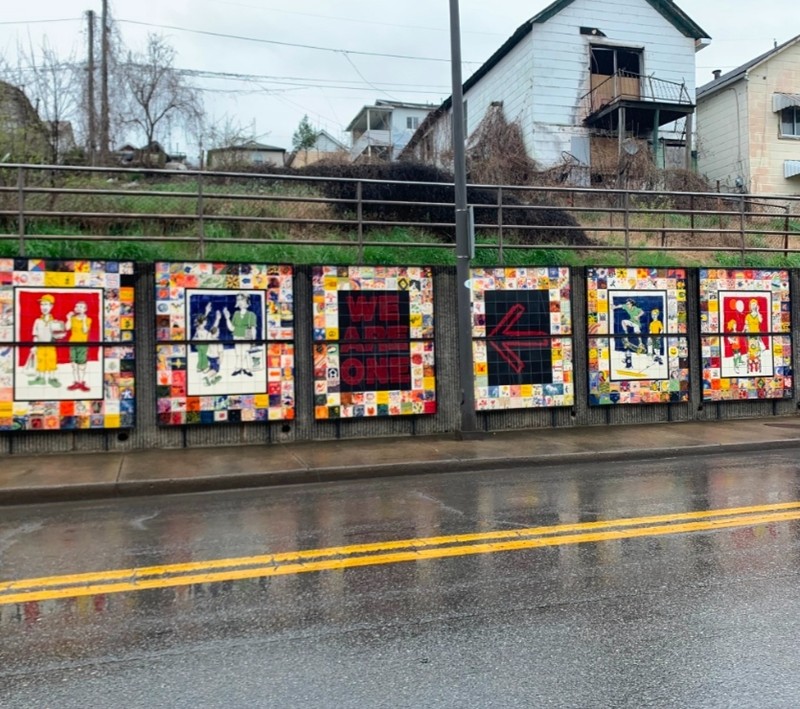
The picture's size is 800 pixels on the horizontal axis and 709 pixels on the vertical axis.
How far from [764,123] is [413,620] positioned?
28.2 meters

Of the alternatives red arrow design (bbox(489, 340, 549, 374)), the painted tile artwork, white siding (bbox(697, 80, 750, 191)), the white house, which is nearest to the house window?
white siding (bbox(697, 80, 750, 191))

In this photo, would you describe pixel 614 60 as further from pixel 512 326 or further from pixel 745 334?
pixel 512 326

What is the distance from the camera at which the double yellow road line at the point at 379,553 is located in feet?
15.8

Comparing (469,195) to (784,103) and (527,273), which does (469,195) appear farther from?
(784,103)

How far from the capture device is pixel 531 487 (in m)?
7.98

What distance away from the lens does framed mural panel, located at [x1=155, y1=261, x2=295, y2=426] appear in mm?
10227

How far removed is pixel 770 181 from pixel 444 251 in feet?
Result: 64.6

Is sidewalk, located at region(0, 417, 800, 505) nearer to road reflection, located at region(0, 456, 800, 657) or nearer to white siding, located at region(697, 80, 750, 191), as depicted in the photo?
road reflection, located at region(0, 456, 800, 657)

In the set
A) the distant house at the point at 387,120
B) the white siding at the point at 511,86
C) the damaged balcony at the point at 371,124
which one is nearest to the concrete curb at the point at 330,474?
the white siding at the point at 511,86

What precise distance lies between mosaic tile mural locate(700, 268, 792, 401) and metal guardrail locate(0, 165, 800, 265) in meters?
0.80

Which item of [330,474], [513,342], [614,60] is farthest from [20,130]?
[614,60]

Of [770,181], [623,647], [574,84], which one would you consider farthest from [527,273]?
[770,181]

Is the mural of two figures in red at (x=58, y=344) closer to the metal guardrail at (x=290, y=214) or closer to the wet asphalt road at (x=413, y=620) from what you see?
the metal guardrail at (x=290, y=214)

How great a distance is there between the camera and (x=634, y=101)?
2353 cm
